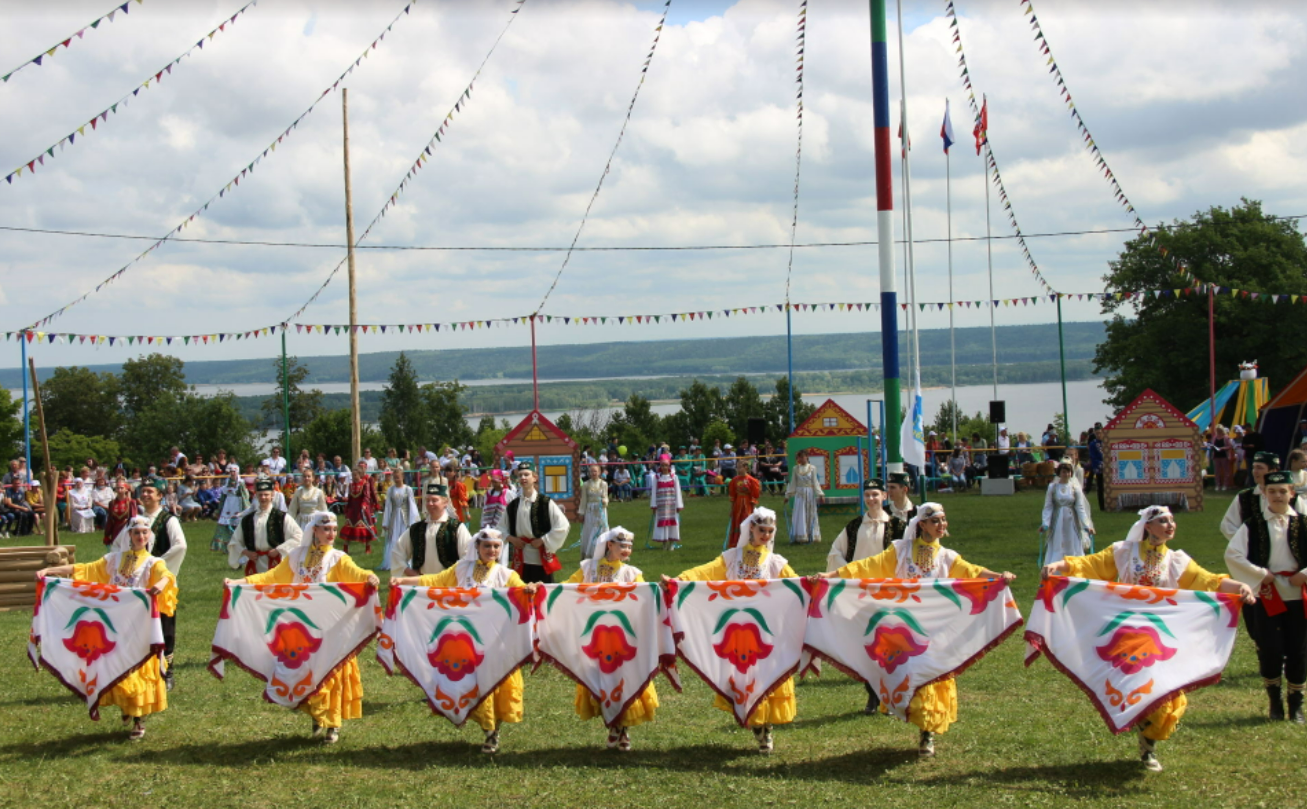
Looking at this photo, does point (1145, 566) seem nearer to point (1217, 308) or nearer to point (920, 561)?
point (920, 561)

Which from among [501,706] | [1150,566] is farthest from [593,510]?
[1150,566]

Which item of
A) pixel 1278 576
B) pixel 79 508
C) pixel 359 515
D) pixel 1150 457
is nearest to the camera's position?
pixel 1278 576

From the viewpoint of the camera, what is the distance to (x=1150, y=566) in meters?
7.54

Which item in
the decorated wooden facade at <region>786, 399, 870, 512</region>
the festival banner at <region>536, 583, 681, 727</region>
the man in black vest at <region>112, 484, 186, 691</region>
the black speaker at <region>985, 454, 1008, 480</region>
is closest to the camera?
the festival banner at <region>536, 583, 681, 727</region>

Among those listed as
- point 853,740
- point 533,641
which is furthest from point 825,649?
point 533,641

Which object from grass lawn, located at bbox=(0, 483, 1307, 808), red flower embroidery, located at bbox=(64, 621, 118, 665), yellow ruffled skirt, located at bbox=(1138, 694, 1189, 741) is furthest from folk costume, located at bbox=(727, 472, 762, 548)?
yellow ruffled skirt, located at bbox=(1138, 694, 1189, 741)

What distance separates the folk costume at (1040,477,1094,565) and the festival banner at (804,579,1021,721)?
283 inches

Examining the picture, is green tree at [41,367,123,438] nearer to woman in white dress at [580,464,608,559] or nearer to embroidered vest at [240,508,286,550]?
woman in white dress at [580,464,608,559]

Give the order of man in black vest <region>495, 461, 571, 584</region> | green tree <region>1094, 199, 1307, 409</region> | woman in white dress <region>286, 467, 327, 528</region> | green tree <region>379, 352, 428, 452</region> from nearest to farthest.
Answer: man in black vest <region>495, 461, 571, 584</region> → woman in white dress <region>286, 467, 327, 528</region> → green tree <region>1094, 199, 1307, 409</region> → green tree <region>379, 352, 428, 452</region>

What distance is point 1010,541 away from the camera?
18.4m

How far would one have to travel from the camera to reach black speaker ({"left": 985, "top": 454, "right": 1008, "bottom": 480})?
91.2 feet

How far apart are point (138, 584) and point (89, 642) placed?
0.58 metres

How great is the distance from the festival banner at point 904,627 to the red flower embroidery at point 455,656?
2141 mm

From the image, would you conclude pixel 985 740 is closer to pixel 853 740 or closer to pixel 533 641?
pixel 853 740
